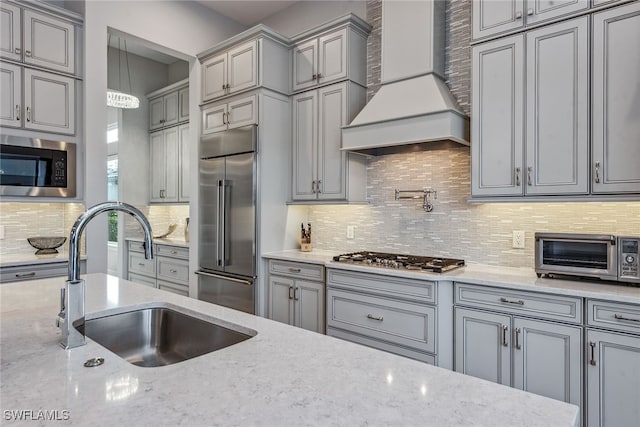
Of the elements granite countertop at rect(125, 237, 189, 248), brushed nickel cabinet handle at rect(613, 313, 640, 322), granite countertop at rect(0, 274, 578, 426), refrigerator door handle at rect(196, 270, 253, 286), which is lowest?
refrigerator door handle at rect(196, 270, 253, 286)

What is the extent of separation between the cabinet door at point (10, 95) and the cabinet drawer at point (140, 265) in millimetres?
2329

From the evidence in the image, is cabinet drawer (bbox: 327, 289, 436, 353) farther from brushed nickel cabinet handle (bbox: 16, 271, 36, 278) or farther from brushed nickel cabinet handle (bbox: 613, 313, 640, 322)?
brushed nickel cabinet handle (bbox: 16, 271, 36, 278)

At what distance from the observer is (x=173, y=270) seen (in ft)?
15.1

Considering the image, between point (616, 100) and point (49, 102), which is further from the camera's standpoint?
point (49, 102)

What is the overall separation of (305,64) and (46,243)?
280 cm

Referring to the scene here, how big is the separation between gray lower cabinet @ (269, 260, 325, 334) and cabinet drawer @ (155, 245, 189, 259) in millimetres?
1460

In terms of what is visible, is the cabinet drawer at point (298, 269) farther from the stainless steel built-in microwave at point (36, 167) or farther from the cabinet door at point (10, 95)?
the cabinet door at point (10, 95)

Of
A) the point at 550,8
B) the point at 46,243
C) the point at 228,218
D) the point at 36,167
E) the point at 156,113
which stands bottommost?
the point at 46,243

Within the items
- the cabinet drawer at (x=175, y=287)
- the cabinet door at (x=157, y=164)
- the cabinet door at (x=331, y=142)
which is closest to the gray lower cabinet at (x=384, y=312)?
the cabinet door at (x=331, y=142)

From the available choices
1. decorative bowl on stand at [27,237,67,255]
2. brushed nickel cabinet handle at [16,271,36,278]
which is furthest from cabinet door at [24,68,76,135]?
brushed nickel cabinet handle at [16,271,36,278]

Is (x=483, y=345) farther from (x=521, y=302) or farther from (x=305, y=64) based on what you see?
(x=305, y=64)

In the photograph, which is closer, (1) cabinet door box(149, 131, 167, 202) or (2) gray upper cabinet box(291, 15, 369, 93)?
(2) gray upper cabinet box(291, 15, 369, 93)

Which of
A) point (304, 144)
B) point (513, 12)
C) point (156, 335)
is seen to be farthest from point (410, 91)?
point (156, 335)

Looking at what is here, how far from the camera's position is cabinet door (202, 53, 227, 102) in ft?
12.5
